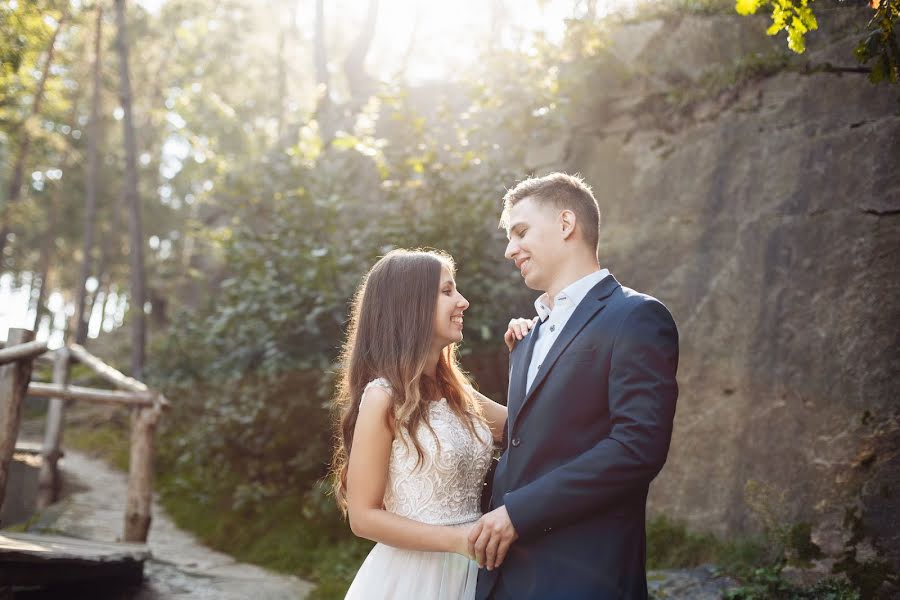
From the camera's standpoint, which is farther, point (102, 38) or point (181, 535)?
point (102, 38)

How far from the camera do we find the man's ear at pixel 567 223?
9.04ft

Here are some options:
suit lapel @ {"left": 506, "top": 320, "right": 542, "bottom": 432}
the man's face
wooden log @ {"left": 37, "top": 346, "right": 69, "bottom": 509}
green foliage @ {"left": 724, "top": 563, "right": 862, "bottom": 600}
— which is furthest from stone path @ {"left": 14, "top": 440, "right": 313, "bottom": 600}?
the man's face

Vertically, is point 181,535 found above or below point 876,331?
below

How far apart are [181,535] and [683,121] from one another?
6605mm

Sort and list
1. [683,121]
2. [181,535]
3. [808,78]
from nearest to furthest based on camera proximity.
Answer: [808,78] → [683,121] → [181,535]

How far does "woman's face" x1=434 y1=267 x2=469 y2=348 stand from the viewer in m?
3.01

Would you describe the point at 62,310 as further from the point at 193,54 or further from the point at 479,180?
the point at 479,180

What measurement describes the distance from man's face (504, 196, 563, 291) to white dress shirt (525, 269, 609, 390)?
4.5 inches

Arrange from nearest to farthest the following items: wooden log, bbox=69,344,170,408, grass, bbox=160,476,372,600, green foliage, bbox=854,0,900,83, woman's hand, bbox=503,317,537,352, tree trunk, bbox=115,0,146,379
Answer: woman's hand, bbox=503,317,537,352
green foliage, bbox=854,0,900,83
grass, bbox=160,476,372,600
wooden log, bbox=69,344,170,408
tree trunk, bbox=115,0,146,379

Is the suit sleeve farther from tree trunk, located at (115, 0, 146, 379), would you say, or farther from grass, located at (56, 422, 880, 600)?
tree trunk, located at (115, 0, 146, 379)

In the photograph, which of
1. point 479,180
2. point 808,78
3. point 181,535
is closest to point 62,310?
point 181,535

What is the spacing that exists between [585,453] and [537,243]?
802 mm

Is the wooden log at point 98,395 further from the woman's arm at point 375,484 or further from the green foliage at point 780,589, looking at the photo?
the green foliage at point 780,589

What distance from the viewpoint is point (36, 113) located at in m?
17.5
